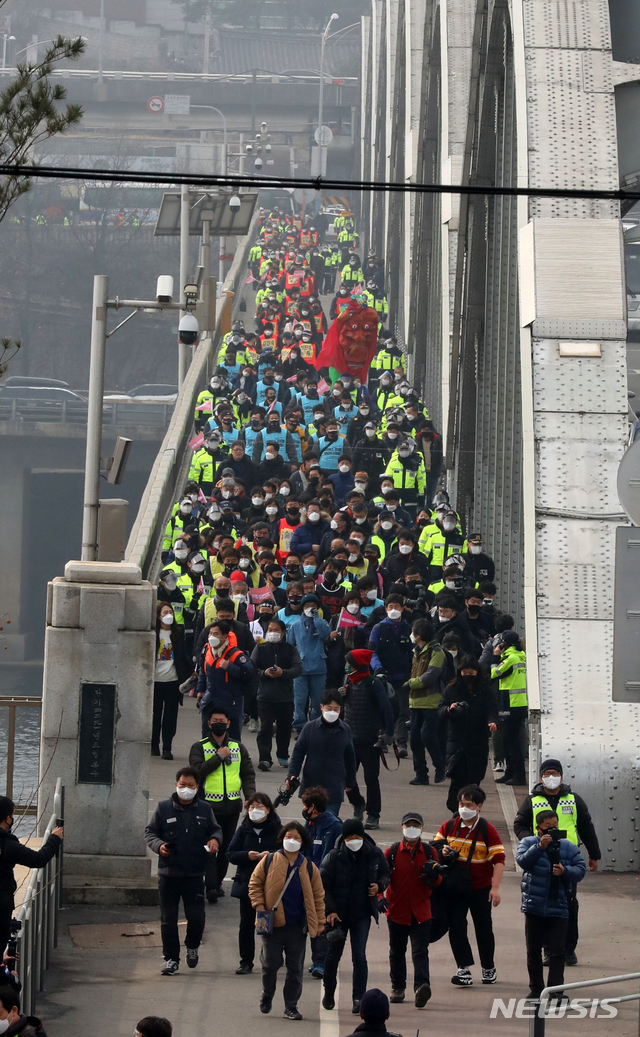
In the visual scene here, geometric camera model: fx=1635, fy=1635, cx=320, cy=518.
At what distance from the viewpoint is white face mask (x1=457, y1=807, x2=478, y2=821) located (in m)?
10.0

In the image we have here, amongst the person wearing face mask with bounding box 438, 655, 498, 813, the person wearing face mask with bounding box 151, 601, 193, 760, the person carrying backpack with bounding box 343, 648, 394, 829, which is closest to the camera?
the person carrying backpack with bounding box 343, 648, 394, 829

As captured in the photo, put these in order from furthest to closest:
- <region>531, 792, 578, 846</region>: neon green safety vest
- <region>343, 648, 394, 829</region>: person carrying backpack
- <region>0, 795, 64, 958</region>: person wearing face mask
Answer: <region>343, 648, 394, 829</region>: person carrying backpack, <region>531, 792, 578, 846</region>: neon green safety vest, <region>0, 795, 64, 958</region>: person wearing face mask

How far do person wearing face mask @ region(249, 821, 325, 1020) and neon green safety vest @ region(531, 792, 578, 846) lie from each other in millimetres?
1475

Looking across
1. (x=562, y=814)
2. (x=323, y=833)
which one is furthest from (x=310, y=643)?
(x=562, y=814)

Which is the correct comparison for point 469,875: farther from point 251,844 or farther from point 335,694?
point 335,694

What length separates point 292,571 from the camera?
1722 cm

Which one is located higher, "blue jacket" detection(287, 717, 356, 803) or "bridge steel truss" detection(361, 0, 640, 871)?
"bridge steel truss" detection(361, 0, 640, 871)

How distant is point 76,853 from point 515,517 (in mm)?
8263

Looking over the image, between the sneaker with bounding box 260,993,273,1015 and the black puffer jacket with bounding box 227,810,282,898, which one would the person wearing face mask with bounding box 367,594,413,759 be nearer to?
the black puffer jacket with bounding box 227,810,282,898

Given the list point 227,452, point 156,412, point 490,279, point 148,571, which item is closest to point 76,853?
point 148,571

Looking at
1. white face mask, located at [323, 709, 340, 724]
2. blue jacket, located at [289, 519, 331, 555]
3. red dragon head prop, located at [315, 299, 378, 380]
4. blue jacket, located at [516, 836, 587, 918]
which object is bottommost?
blue jacket, located at [516, 836, 587, 918]

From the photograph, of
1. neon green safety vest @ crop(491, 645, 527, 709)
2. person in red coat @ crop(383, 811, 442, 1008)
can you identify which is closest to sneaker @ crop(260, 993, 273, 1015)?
person in red coat @ crop(383, 811, 442, 1008)

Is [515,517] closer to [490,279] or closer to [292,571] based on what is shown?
[292,571]

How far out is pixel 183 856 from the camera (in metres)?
10.5
